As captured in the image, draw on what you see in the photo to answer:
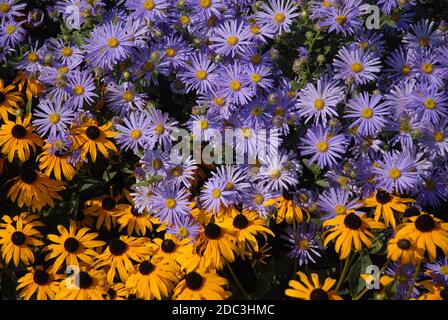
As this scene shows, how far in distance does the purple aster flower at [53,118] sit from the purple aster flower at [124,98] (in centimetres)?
22

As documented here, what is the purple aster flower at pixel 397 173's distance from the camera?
2.96 meters

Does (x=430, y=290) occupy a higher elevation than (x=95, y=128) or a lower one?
lower

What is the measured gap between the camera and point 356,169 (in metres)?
3.06

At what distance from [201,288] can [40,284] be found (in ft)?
2.34

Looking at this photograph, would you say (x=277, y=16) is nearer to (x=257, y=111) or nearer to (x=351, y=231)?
(x=257, y=111)

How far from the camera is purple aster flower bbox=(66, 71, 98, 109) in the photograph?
10.7ft

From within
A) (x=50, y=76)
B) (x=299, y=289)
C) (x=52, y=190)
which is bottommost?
(x=299, y=289)

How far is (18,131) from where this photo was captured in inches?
122

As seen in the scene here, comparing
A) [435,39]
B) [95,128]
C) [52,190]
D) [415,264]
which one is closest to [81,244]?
[52,190]

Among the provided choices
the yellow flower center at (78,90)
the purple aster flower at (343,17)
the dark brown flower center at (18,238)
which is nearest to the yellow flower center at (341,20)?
the purple aster flower at (343,17)

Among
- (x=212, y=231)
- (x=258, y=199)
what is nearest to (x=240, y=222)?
(x=212, y=231)

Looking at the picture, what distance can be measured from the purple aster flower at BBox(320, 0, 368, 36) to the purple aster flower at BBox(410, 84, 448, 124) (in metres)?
0.46

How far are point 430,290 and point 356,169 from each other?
0.67 metres

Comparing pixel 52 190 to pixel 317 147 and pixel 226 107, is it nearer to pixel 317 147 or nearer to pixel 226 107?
pixel 226 107
